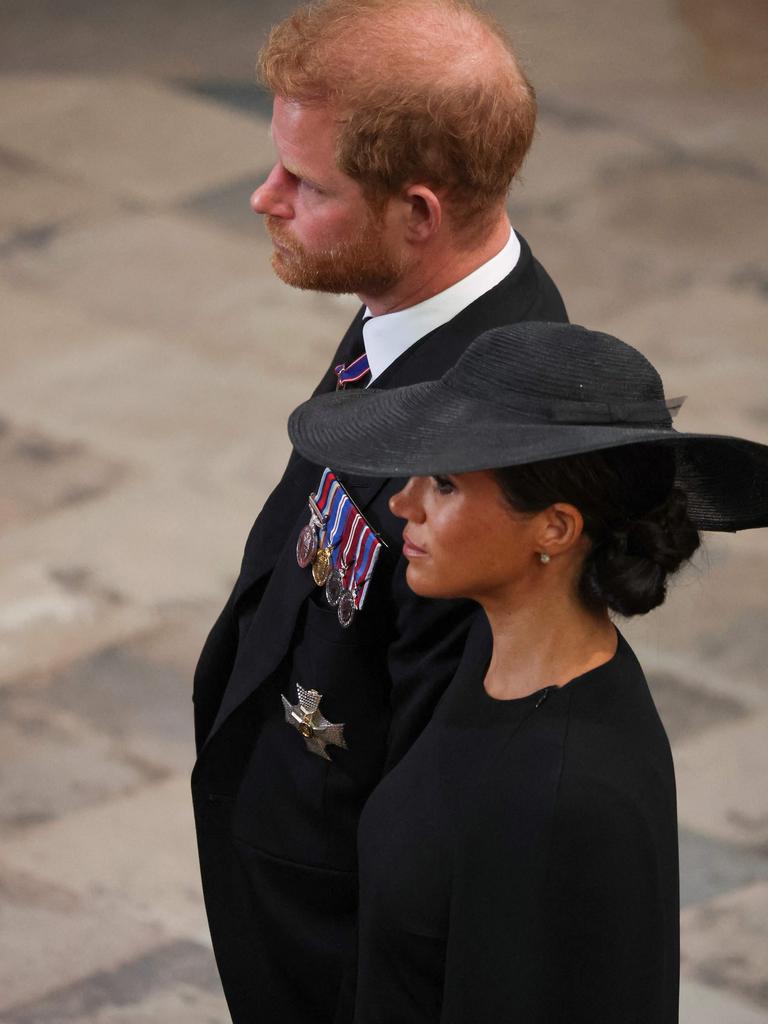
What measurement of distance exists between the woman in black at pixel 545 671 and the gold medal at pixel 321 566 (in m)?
0.32

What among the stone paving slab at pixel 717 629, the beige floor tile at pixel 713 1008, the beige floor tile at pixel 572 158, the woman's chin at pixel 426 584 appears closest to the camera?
the woman's chin at pixel 426 584

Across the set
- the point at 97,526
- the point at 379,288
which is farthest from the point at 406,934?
the point at 97,526

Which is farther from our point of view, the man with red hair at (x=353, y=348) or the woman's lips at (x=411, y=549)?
the man with red hair at (x=353, y=348)

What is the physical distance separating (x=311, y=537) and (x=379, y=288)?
0.35m

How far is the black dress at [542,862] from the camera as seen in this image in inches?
68.5

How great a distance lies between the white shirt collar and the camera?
7.34 feet

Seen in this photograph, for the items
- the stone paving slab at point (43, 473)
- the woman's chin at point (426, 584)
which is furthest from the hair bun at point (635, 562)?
the stone paving slab at point (43, 473)

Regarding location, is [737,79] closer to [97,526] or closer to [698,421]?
[698,421]

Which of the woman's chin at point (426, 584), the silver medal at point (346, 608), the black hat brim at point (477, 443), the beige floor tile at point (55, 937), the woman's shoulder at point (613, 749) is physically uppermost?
the black hat brim at point (477, 443)

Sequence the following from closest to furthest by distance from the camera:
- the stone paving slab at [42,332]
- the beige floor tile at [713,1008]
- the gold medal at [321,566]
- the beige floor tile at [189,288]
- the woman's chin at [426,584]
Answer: the woman's chin at [426,584]
the gold medal at [321,566]
the beige floor tile at [713,1008]
the stone paving slab at [42,332]
the beige floor tile at [189,288]

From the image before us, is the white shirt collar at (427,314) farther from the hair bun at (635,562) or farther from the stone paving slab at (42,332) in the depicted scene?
the stone paving slab at (42,332)

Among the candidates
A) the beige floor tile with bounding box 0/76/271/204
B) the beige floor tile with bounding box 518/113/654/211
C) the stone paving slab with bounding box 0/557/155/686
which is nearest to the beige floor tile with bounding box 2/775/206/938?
the stone paving slab with bounding box 0/557/155/686

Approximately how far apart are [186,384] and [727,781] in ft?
8.20

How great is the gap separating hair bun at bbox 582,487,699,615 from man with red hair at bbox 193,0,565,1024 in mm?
279
